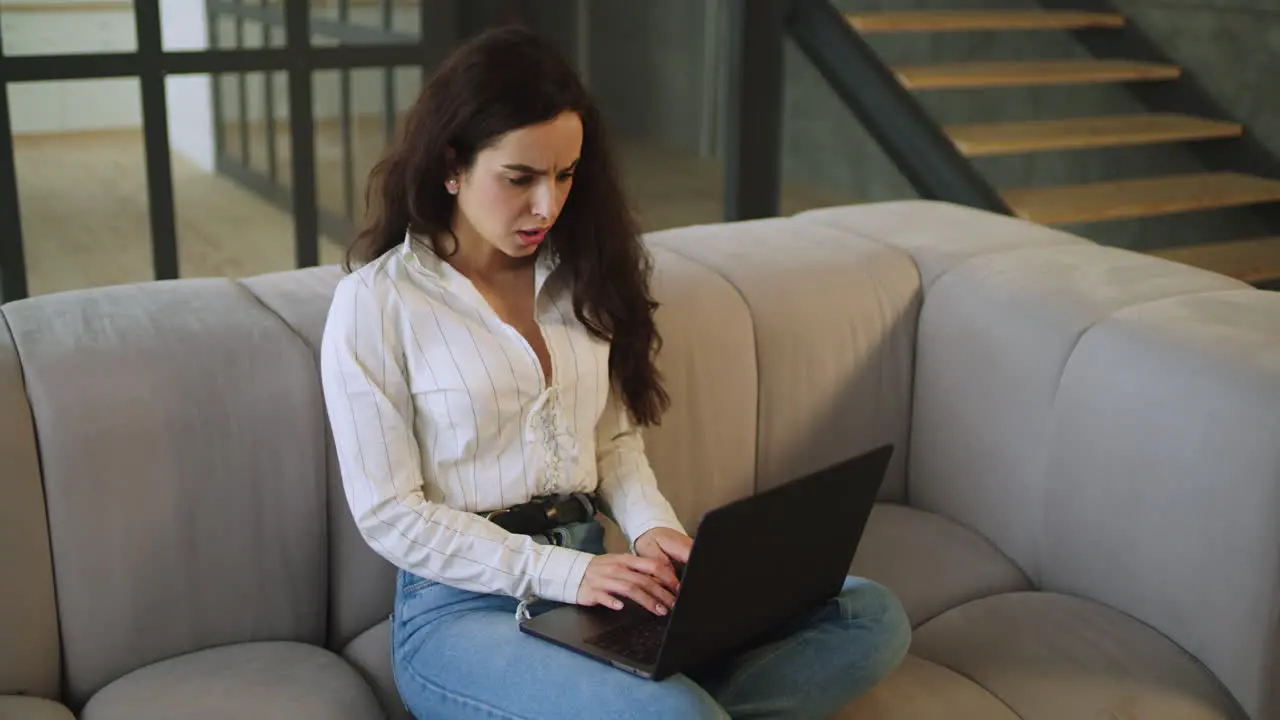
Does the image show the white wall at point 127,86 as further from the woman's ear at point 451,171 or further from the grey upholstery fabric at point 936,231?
the woman's ear at point 451,171

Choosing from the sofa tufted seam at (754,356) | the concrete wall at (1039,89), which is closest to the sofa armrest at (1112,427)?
the sofa tufted seam at (754,356)

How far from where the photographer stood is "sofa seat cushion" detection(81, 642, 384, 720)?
1580 millimetres

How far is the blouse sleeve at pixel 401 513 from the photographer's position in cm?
154

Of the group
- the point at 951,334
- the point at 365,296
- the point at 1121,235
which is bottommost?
the point at 1121,235

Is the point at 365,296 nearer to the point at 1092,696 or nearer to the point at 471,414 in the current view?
the point at 471,414

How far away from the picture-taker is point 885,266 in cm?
234

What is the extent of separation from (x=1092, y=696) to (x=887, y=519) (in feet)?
1.93

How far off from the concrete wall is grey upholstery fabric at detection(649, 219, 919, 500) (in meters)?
1.96

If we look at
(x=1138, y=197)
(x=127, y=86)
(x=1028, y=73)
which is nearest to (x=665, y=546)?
(x=127, y=86)

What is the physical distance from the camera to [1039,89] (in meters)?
5.09

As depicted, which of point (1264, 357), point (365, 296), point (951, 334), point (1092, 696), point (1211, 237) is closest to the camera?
point (365, 296)

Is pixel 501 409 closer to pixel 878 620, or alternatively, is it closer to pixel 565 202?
pixel 565 202

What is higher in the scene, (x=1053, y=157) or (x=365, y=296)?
(x=365, y=296)

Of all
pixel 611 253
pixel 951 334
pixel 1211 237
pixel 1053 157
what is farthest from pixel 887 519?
pixel 1053 157
